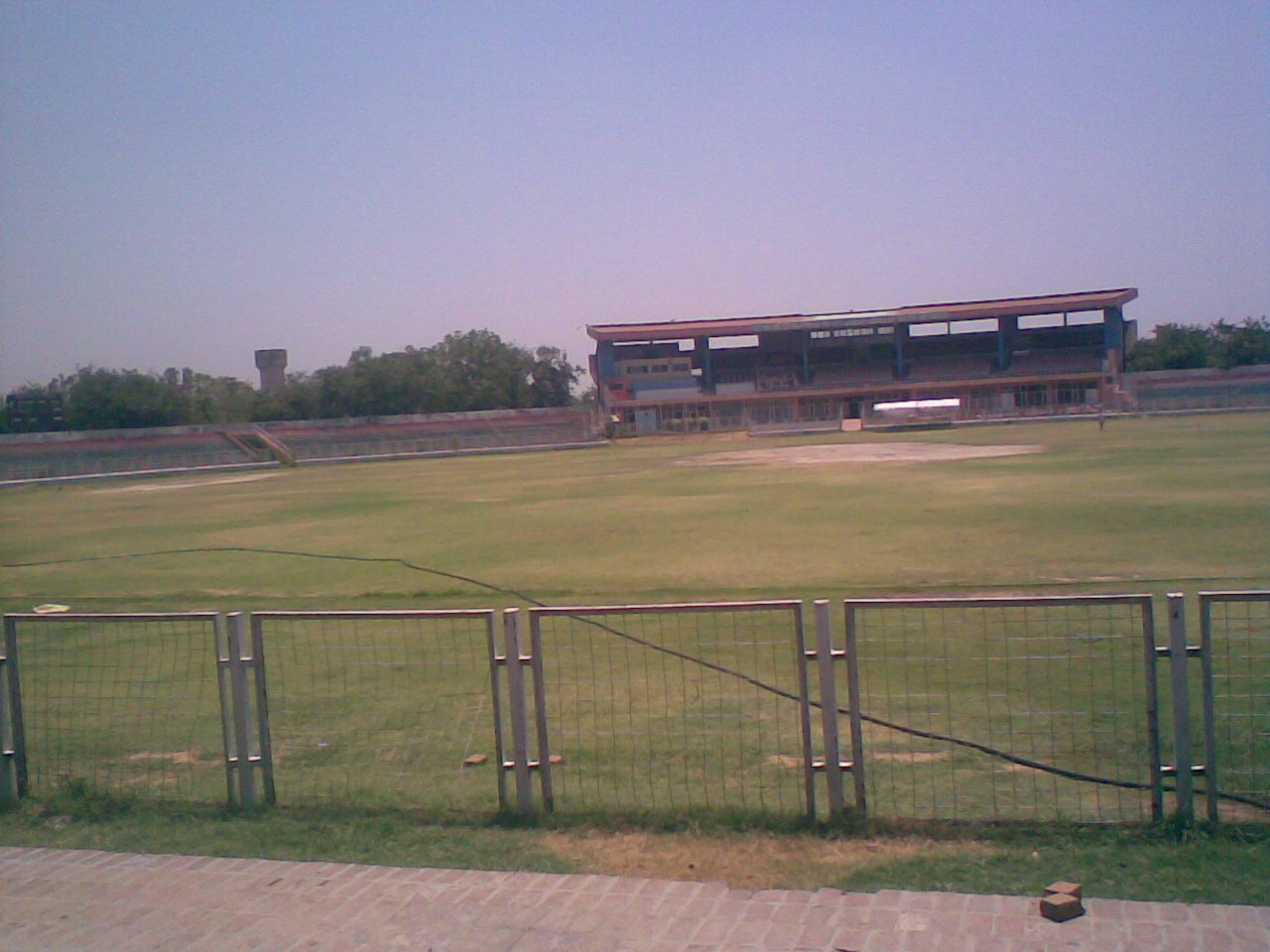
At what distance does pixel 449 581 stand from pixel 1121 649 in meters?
10.6

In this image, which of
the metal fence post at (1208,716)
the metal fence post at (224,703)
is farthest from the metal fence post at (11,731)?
the metal fence post at (1208,716)

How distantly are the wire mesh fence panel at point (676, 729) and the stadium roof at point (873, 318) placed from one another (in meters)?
81.9

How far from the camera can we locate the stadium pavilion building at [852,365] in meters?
86.8

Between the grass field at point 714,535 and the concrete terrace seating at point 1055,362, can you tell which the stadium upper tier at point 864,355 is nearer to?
the concrete terrace seating at point 1055,362

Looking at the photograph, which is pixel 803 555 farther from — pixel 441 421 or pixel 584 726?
pixel 441 421

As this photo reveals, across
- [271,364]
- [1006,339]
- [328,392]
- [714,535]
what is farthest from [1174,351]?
[271,364]

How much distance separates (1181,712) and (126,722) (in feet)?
24.6

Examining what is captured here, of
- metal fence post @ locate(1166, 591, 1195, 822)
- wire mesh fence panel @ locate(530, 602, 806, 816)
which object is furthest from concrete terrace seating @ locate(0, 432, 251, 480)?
metal fence post @ locate(1166, 591, 1195, 822)

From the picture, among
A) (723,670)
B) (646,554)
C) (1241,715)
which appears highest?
(1241,715)

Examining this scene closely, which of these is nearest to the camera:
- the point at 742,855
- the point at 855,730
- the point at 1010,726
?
the point at 742,855

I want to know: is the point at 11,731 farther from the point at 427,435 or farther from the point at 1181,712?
the point at 427,435

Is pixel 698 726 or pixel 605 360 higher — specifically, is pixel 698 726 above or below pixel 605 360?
below

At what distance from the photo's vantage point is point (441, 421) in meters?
90.5

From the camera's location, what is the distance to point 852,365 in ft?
311
